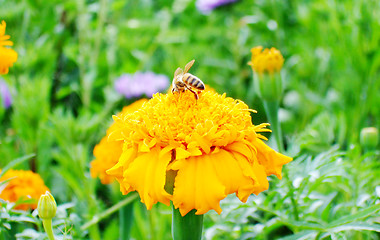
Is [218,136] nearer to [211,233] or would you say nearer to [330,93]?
[211,233]

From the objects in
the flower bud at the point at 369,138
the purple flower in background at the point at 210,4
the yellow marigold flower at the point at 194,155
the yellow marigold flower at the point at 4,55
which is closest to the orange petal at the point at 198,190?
the yellow marigold flower at the point at 194,155

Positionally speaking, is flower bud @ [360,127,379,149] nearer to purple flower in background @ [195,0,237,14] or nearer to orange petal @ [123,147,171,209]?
orange petal @ [123,147,171,209]

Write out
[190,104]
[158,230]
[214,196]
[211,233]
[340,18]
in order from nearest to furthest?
[214,196] → [190,104] → [211,233] → [158,230] → [340,18]

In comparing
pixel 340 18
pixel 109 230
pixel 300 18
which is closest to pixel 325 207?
pixel 109 230

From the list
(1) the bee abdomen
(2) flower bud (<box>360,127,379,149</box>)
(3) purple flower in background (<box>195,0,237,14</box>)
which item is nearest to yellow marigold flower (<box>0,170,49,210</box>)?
(1) the bee abdomen

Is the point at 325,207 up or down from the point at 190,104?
down
